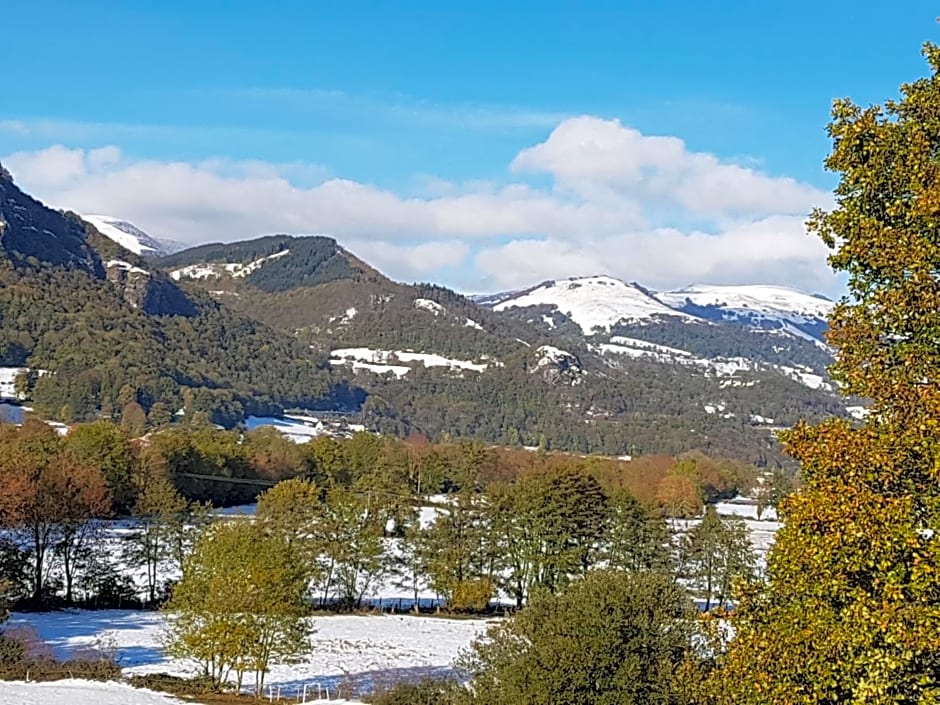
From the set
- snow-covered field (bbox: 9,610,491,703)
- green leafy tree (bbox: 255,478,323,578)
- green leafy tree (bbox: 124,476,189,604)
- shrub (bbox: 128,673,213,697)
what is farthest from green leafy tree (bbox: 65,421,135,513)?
shrub (bbox: 128,673,213,697)

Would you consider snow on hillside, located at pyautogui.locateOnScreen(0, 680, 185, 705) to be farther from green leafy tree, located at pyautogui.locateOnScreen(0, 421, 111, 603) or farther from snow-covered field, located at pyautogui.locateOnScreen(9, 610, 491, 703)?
green leafy tree, located at pyautogui.locateOnScreen(0, 421, 111, 603)

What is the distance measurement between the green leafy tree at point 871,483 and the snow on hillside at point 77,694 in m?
27.7

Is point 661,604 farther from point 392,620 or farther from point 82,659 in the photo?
point 392,620

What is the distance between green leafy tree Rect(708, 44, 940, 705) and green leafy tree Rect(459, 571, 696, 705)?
10691mm

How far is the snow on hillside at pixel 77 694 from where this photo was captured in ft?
107

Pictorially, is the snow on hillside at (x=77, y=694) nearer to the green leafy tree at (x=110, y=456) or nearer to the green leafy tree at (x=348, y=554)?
the green leafy tree at (x=348, y=554)

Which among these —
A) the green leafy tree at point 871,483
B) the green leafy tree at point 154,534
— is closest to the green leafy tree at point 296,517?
the green leafy tree at point 154,534

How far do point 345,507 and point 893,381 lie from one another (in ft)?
224

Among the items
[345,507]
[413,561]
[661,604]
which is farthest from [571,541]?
[661,604]

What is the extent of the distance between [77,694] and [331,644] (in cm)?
2301

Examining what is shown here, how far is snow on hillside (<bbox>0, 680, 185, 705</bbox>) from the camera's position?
107ft

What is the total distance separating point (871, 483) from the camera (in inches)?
438

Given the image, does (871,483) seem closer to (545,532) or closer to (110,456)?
(545,532)

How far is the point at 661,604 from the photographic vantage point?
2578cm
